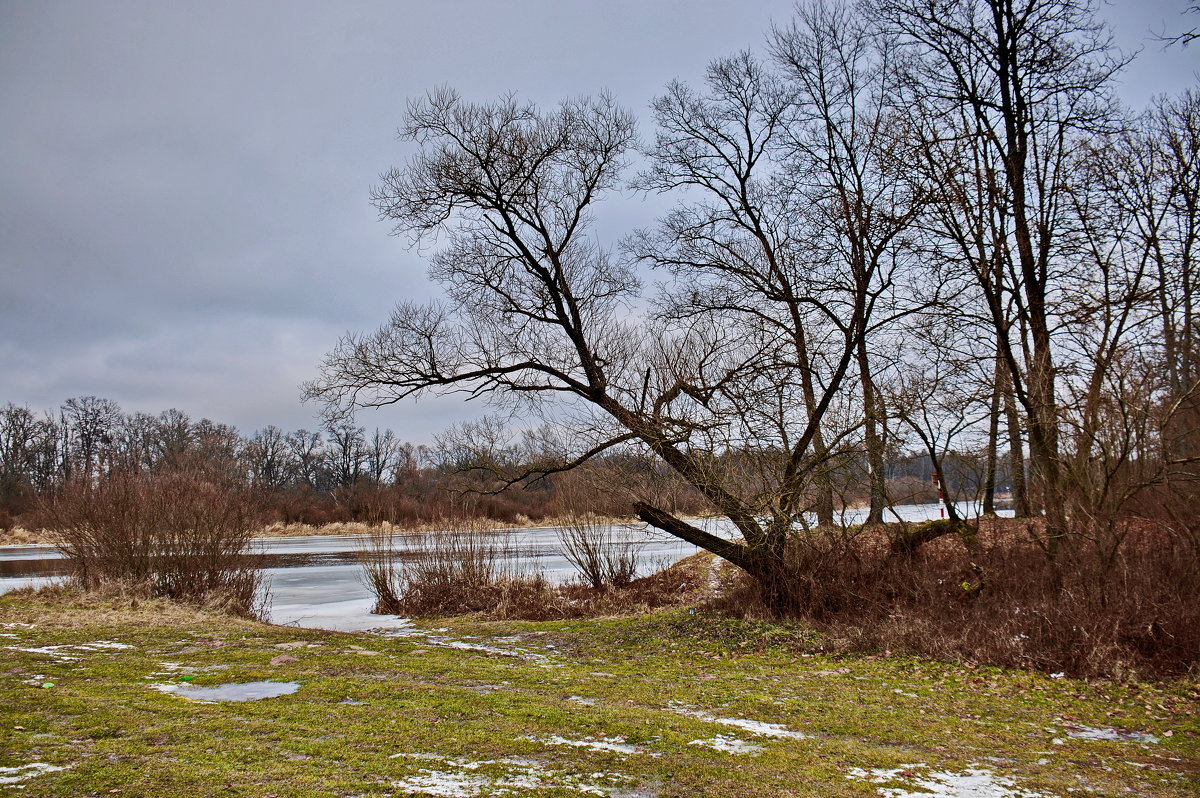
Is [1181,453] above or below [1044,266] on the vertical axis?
below

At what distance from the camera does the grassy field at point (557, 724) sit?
170 inches

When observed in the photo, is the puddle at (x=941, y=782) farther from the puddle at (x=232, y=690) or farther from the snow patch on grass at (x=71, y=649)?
the snow patch on grass at (x=71, y=649)

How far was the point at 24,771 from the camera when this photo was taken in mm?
4027

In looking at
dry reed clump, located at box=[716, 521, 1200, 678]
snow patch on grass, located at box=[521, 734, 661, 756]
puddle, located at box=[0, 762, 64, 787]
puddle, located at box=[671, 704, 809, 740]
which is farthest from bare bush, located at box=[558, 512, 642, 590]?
puddle, located at box=[0, 762, 64, 787]

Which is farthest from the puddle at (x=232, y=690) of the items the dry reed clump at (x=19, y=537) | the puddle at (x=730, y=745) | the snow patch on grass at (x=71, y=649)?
the dry reed clump at (x=19, y=537)

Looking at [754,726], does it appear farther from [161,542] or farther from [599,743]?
[161,542]

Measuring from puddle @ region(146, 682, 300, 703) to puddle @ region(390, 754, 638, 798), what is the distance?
261cm

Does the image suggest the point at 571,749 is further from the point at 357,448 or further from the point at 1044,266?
the point at 357,448

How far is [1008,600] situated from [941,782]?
243 inches

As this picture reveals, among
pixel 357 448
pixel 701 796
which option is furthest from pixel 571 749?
pixel 357 448

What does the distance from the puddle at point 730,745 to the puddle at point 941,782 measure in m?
0.67

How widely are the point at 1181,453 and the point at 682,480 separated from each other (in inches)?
257

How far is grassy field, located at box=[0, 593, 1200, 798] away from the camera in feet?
14.2

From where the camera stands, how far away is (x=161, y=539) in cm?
1405
